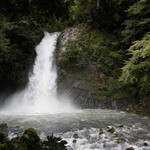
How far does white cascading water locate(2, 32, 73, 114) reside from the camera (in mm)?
11246

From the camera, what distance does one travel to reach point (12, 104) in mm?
12180

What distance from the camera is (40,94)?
12336 mm

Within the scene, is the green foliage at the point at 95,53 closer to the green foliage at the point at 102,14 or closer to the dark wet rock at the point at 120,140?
the green foliage at the point at 102,14

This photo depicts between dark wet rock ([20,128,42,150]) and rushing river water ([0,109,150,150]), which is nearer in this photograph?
dark wet rock ([20,128,42,150])

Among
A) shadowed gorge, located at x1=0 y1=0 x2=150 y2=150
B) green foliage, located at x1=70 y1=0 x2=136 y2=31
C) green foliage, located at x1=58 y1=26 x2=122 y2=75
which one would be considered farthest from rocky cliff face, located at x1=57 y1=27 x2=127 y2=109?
green foliage, located at x1=70 y1=0 x2=136 y2=31

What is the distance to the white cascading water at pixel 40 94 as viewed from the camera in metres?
11.2

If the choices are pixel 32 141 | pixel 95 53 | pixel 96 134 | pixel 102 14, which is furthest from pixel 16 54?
pixel 32 141

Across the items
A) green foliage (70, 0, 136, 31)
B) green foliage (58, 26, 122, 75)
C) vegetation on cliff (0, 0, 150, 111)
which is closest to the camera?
vegetation on cliff (0, 0, 150, 111)

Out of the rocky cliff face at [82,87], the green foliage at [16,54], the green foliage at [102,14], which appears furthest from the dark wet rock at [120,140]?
the green foliage at [102,14]

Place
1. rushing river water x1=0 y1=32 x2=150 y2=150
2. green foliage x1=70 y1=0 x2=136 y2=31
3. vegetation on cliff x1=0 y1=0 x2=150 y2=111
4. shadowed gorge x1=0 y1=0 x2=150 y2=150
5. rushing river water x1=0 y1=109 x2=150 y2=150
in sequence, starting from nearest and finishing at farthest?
rushing river water x1=0 y1=109 x2=150 y2=150, rushing river water x1=0 y1=32 x2=150 y2=150, shadowed gorge x1=0 y1=0 x2=150 y2=150, vegetation on cliff x1=0 y1=0 x2=150 y2=111, green foliage x1=70 y1=0 x2=136 y2=31

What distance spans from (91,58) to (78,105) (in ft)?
14.0

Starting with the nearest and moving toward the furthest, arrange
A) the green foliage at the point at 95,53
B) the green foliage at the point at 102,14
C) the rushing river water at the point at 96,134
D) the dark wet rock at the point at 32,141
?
the dark wet rock at the point at 32,141 < the rushing river water at the point at 96,134 < the green foliage at the point at 95,53 < the green foliage at the point at 102,14

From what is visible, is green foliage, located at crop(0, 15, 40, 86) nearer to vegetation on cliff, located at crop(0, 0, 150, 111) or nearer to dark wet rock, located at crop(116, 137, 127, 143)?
vegetation on cliff, located at crop(0, 0, 150, 111)

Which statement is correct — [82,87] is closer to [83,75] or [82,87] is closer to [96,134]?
[83,75]
